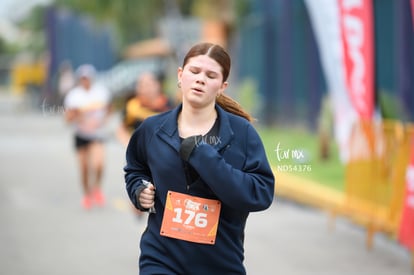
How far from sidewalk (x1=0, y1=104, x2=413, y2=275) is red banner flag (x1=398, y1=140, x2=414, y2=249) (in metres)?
0.31

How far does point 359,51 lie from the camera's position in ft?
30.4

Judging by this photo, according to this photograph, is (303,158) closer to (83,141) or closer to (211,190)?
(211,190)

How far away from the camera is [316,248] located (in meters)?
9.42

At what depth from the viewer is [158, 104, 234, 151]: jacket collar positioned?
13.1 ft

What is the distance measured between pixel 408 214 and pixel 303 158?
168 inches

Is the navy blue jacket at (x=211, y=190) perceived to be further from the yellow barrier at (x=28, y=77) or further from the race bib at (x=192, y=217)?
the yellow barrier at (x=28, y=77)

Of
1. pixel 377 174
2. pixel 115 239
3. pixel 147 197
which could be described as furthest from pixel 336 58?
pixel 147 197

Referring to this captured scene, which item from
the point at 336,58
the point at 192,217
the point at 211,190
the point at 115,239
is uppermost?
the point at 211,190

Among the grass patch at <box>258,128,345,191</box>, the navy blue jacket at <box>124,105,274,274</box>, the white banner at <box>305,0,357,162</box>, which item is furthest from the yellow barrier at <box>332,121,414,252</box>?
the navy blue jacket at <box>124,105,274,274</box>

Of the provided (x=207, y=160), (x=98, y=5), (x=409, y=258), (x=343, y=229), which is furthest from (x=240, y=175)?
(x=98, y=5)

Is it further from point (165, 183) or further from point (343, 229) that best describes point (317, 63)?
point (165, 183)

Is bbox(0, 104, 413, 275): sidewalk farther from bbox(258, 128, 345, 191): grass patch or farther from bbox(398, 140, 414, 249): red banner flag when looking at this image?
bbox(258, 128, 345, 191): grass patch

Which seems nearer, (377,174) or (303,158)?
(303,158)

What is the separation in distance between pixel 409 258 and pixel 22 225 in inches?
172
